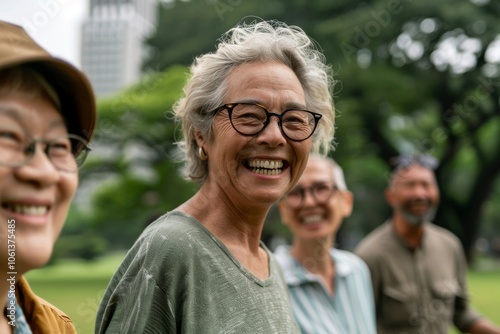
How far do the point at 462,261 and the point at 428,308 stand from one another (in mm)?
529

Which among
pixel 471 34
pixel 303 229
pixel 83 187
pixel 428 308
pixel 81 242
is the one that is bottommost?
pixel 81 242

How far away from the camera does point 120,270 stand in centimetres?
166

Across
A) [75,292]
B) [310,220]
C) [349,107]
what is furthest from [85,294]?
[310,220]

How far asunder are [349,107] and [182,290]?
16620mm

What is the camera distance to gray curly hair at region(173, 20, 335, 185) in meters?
1.82

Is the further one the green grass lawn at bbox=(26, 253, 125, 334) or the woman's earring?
the green grass lawn at bbox=(26, 253, 125, 334)

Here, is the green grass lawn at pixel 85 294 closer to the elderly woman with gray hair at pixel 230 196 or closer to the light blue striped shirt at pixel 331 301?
the light blue striped shirt at pixel 331 301

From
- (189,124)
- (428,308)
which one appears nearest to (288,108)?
(189,124)

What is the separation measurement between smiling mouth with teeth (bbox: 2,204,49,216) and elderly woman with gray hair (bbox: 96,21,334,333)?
1.67ft

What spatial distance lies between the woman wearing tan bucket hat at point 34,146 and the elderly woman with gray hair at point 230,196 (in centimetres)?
44

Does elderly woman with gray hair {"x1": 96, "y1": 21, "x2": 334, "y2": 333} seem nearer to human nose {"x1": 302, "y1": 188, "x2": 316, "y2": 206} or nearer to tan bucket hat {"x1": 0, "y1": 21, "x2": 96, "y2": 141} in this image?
tan bucket hat {"x1": 0, "y1": 21, "x2": 96, "y2": 141}

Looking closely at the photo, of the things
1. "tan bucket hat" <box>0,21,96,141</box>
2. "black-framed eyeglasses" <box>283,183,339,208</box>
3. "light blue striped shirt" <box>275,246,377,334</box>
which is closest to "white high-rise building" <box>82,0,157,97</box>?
"black-framed eyeglasses" <box>283,183,339,208</box>

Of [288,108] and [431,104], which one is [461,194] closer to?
[431,104]

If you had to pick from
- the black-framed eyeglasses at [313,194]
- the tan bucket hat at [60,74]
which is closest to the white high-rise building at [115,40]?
the black-framed eyeglasses at [313,194]
